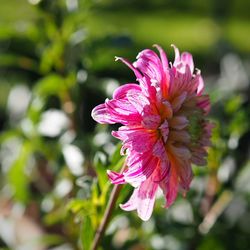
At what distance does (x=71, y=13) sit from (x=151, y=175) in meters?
0.56

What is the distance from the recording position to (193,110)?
686 mm

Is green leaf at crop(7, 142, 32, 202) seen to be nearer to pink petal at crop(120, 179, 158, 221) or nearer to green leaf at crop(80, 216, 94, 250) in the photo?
green leaf at crop(80, 216, 94, 250)

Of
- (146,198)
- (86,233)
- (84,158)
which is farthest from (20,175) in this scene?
(146,198)

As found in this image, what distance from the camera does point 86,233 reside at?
0.78 metres

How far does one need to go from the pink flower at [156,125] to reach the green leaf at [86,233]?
4.4 inches

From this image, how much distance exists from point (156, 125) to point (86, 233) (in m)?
0.22

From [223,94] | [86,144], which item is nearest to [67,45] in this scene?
[86,144]

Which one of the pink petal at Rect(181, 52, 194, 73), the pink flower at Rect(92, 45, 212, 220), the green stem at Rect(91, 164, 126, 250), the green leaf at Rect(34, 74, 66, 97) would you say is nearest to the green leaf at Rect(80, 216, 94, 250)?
the green stem at Rect(91, 164, 126, 250)

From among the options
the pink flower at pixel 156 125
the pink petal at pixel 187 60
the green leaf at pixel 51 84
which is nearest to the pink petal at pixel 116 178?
the pink flower at pixel 156 125

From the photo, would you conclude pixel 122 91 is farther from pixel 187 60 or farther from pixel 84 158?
pixel 84 158

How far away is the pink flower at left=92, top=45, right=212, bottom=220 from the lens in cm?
63

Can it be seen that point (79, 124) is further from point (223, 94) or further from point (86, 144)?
point (223, 94)

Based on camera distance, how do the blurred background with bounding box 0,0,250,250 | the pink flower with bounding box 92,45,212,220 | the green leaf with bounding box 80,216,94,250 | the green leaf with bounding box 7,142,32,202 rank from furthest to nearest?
the green leaf with bounding box 7,142,32,202, the blurred background with bounding box 0,0,250,250, the green leaf with bounding box 80,216,94,250, the pink flower with bounding box 92,45,212,220

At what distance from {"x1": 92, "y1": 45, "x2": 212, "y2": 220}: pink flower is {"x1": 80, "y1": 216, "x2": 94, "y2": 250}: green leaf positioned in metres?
0.11
